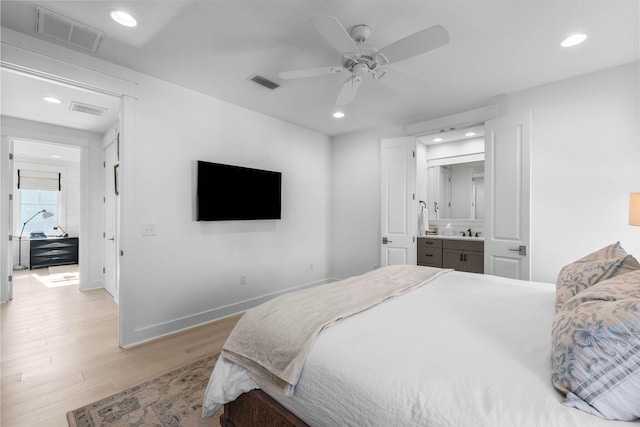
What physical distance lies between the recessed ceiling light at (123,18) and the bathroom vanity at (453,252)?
4.32 meters

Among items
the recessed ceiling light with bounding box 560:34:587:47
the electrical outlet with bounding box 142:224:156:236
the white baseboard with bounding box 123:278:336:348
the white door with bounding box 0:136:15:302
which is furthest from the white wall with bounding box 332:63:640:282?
the white door with bounding box 0:136:15:302

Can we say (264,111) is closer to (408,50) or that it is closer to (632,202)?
(408,50)

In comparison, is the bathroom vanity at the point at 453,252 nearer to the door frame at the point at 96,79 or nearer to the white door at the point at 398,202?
the white door at the point at 398,202

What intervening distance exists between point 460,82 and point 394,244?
211 centimetres

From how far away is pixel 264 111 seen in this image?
3715mm

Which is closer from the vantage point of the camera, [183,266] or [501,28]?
[501,28]

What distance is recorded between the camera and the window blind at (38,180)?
6.05 meters

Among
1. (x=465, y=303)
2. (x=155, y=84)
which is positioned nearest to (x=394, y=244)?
(x=465, y=303)

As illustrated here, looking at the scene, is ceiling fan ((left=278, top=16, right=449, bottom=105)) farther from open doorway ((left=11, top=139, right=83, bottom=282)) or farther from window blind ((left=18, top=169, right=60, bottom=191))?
window blind ((left=18, top=169, right=60, bottom=191))

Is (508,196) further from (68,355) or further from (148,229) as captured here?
(68,355)

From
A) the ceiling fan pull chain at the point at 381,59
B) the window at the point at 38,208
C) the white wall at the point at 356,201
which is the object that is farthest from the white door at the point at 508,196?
the window at the point at 38,208

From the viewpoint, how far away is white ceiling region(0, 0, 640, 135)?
185cm

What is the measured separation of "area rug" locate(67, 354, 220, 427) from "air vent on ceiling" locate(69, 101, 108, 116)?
325 cm

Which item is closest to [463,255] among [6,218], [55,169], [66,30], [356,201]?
[356,201]
